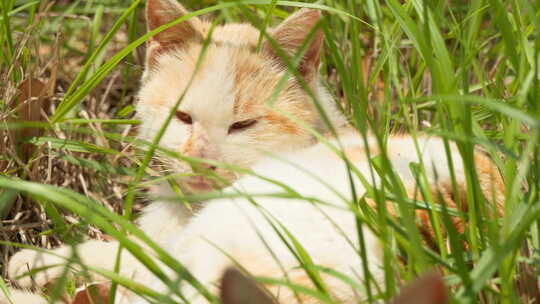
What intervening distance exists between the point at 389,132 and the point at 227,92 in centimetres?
49

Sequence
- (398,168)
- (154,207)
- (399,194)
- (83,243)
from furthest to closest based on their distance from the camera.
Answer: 1. (154,207)
2. (83,243)
3. (398,168)
4. (399,194)

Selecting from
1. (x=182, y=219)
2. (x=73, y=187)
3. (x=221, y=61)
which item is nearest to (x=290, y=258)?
(x=182, y=219)

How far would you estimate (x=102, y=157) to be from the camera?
2.37 meters

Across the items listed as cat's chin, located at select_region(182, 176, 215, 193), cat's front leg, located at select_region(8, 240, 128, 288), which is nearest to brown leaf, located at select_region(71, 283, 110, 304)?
cat's front leg, located at select_region(8, 240, 128, 288)

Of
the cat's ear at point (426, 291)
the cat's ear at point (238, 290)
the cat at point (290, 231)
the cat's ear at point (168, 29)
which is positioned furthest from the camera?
the cat's ear at point (168, 29)

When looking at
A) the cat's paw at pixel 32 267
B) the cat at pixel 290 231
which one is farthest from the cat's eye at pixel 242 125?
the cat's paw at pixel 32 267

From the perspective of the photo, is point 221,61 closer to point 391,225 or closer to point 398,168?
point 398,168

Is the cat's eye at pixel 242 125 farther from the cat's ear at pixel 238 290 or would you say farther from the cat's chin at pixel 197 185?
the cat's ear at pixel 238 290

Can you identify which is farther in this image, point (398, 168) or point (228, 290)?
point (398, 168)

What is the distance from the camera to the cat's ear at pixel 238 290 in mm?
913

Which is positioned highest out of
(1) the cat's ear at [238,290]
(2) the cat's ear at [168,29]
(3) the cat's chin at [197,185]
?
(2) the cat's ear at [168,29]

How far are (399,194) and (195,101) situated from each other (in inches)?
40.4

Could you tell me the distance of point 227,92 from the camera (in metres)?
1.97

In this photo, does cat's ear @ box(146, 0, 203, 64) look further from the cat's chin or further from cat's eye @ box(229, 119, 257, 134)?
the cat's chin
